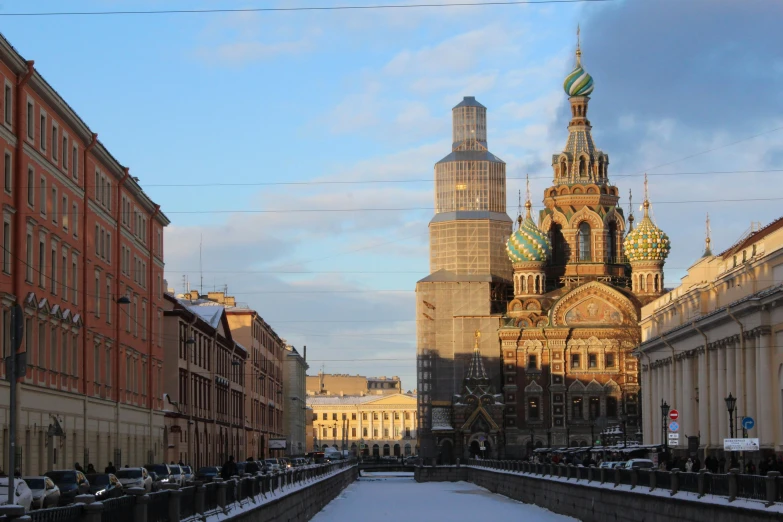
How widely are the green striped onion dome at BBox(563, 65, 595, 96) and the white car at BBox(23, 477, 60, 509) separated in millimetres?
121523

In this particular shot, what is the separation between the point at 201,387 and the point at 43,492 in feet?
170

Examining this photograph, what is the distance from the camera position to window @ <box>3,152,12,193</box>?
4134cm

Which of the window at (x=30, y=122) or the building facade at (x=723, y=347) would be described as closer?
the window at (x=30, y=122)

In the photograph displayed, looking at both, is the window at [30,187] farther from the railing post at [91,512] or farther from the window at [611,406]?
the window at [611,406]

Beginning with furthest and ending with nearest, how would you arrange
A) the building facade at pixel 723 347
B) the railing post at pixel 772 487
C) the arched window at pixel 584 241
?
the arched window at pixel 584 241, the building facade at pixel 723 347, the railing post at pixel 772 487

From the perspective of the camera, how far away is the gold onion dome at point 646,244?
138000 mm

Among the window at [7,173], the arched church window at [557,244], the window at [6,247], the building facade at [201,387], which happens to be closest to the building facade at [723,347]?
the building facade at [201,387]

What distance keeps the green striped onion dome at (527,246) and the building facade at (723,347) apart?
1761 inches

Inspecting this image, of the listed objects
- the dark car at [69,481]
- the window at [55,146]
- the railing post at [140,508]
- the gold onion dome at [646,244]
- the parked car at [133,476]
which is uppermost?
the gold onion dome at [646,244]

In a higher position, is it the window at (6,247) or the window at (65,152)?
the window at (65,152)

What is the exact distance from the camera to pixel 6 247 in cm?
4153

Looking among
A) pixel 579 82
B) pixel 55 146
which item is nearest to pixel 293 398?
pixel 579 82

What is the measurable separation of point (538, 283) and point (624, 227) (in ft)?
39.5

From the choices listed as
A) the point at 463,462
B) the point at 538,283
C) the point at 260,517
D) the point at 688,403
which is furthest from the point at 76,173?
the point at 538,283
